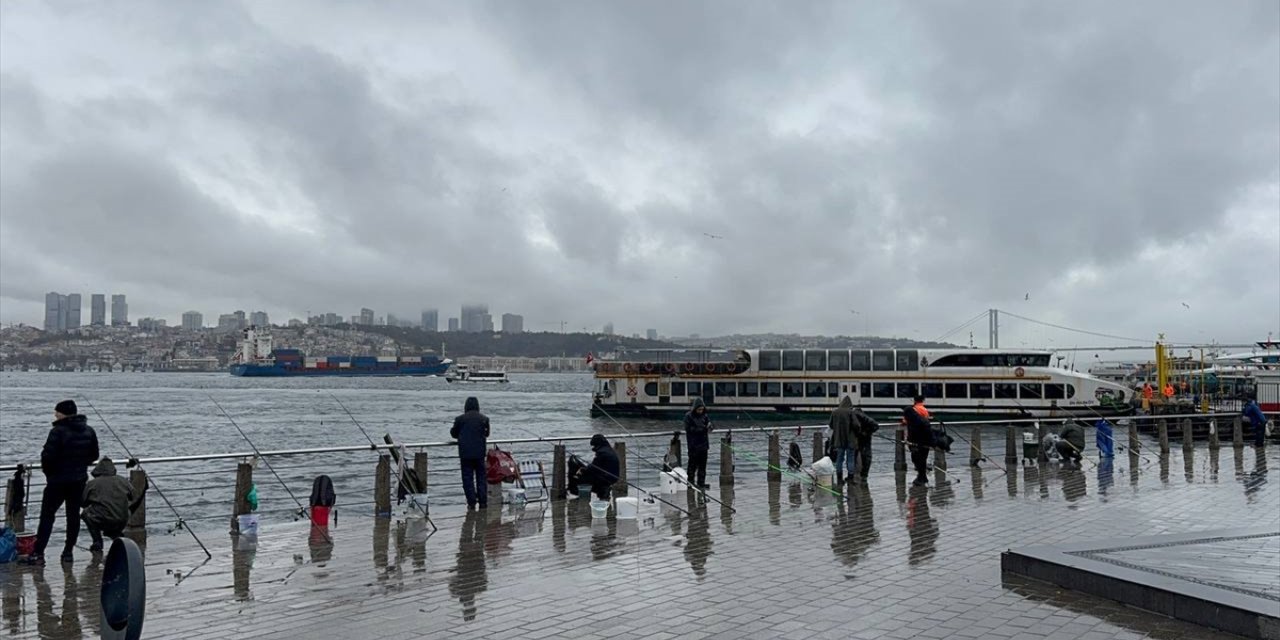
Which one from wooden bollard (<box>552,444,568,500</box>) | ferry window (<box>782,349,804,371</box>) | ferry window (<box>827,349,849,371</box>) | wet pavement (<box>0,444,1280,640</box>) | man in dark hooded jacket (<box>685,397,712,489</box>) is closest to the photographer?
wet pavement (<box>0,444,1280,640</box>)

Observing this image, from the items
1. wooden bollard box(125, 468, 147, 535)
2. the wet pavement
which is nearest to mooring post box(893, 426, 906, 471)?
the wet pavement

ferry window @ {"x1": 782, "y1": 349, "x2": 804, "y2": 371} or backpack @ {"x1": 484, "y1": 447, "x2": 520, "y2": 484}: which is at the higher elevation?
ferry window @ {"x1": 782, "y1": 349, "x2": 804, "y2": 371}

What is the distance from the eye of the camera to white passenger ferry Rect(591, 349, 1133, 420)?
189 feet

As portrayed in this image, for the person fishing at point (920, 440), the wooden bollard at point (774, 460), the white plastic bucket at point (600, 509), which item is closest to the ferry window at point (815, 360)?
the person fishing at point (920, 440)

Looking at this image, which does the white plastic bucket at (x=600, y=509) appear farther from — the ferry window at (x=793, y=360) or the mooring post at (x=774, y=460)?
the ferry window at (x=793, y=360)

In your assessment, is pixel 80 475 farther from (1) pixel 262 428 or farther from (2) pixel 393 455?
(1) pixel 262 428

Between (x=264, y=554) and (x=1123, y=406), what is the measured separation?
54.4 m

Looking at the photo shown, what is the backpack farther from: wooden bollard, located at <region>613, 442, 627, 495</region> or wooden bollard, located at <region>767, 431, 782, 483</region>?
wooden bollard, located at <region>767, 431, 782, 483</region>

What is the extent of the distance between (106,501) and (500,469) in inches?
223

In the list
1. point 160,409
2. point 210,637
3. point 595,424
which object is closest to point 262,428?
point 595,424

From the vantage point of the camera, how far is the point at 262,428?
184ft

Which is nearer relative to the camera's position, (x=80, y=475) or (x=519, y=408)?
(x=80, y=475)

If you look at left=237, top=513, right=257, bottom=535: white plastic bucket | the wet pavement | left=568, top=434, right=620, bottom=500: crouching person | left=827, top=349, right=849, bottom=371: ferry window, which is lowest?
the wet pavement

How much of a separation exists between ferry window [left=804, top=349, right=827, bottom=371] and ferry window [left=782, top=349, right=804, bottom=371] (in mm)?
302
